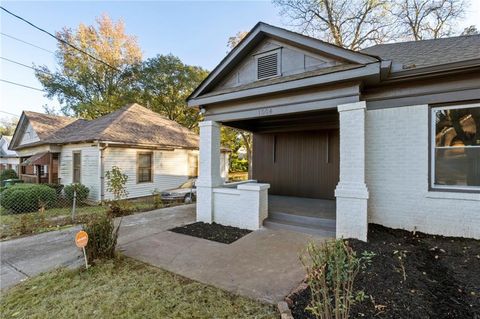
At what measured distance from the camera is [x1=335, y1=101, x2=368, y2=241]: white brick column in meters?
4.29

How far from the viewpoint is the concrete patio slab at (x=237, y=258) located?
3.08 metres

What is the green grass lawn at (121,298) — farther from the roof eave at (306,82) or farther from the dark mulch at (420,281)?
the roof eave at (306,82)

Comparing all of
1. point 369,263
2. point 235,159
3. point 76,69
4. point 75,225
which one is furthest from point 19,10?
point 235,159

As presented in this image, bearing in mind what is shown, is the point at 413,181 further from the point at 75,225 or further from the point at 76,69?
the point at 76,69

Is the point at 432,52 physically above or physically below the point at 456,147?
above

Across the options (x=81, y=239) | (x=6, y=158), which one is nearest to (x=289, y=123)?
(x=81, y=239)

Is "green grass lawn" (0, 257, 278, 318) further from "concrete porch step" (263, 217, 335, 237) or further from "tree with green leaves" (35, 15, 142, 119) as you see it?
"tree with green leaves" (35, 15, 142, 119)

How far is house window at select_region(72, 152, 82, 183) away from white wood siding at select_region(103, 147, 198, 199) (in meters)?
2.09

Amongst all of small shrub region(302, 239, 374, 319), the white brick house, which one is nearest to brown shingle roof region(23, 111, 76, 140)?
the white brick house

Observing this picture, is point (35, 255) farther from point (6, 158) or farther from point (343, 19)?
point (6, 158)

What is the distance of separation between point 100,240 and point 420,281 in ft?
15.7

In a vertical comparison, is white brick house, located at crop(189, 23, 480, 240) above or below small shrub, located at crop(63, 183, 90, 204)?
above

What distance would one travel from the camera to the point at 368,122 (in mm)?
5102

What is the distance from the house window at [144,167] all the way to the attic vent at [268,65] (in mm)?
8220
